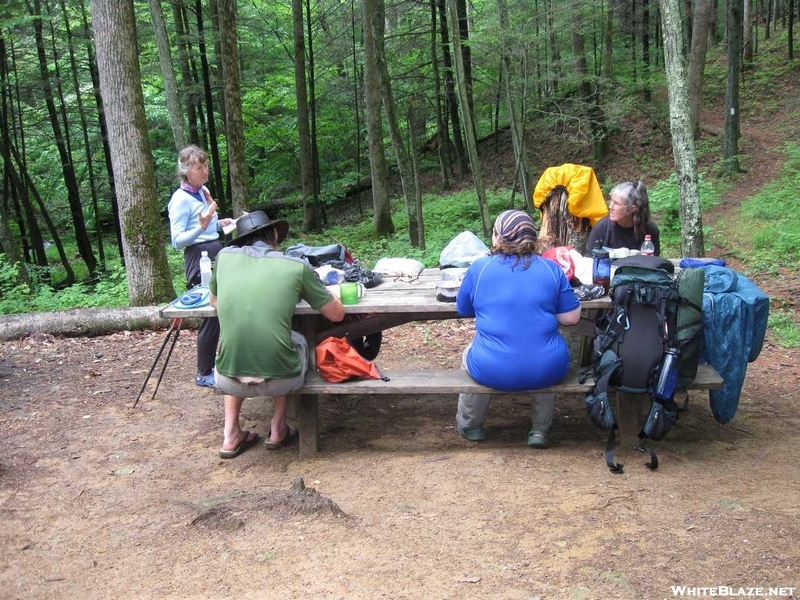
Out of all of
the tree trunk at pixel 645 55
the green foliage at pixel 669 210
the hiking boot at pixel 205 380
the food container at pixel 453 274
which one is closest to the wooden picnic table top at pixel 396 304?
the food container at pixel 453 274

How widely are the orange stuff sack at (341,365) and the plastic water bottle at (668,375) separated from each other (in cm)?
165

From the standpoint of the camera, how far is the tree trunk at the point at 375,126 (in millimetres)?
13650

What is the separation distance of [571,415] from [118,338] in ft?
17.0

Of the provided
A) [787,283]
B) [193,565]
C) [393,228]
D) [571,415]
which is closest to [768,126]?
[393,228]

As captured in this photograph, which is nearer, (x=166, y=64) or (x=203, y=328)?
(x=203, y=328)

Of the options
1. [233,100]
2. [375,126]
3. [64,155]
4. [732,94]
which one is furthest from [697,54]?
[64,155]

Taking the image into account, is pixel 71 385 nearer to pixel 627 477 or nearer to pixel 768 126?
pixel 627 477

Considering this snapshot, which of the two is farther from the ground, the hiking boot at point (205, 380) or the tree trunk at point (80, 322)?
the tree trunk at point (80, 322)

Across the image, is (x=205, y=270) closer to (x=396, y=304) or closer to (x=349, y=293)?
(x=349, y=293)

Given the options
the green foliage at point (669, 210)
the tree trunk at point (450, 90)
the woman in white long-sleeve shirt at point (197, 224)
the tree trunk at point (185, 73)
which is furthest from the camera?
the tree trunk at point (450, 90)

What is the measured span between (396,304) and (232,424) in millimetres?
1403

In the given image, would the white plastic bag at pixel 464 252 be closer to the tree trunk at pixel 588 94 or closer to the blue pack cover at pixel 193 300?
the blue pack cover at pixel 193 300

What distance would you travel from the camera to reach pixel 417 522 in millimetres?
3205

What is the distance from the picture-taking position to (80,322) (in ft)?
24.9
